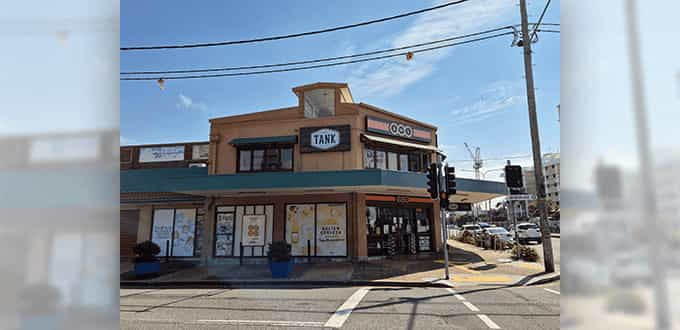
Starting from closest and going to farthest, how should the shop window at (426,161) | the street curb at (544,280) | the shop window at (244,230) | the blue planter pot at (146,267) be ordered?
the street curb at (544,280) → the blue planter pot at (146,267) → the shop window at (244,230) → the shop window at (426,161)

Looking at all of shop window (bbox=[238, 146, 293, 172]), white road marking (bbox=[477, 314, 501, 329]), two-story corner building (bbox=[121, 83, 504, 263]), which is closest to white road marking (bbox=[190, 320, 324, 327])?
white road marking (bbox=[477, 314, 501, 329])

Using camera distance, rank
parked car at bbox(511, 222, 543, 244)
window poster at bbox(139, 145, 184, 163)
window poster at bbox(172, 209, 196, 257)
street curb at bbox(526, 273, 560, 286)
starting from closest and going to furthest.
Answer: street curb at bbox(526, 273, 560, 286) → window poster at bbox(172, 209, 196, 257) → window poster at bbox(139, 145, 184, 163) → parked car at bbox(511, 222, 543, 244)

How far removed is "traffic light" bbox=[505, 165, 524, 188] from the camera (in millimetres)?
12289

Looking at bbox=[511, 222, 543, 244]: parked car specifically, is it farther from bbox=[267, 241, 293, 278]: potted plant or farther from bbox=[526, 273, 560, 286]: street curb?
bbox=[267, 241, 293, 278]: potted plant

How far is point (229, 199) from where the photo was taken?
15.4 meters

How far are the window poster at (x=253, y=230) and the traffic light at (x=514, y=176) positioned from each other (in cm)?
953

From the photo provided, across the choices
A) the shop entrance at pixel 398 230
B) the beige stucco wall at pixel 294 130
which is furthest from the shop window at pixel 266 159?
the shop entrance at pixel 398 230

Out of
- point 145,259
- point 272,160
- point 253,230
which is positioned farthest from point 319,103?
point 145,259

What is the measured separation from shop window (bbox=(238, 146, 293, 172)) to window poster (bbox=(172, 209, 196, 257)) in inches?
135

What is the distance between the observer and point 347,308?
6.62 metres

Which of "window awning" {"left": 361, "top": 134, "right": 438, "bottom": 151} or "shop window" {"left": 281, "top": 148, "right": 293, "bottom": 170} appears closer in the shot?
"window awning" {"left": 361, "top": 134, "right": 438, "bottom": 151}

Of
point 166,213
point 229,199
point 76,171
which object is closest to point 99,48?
point 76,171

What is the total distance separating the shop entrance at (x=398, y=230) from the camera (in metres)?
14.7

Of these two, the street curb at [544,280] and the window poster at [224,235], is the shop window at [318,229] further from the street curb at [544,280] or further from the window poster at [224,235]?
the street curb at [544,280]
